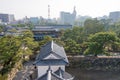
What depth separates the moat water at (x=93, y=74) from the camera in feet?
65.3

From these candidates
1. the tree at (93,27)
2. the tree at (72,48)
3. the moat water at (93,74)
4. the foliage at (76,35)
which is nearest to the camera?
the moat water at (93,74)

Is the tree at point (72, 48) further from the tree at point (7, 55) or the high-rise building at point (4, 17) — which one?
the high-rise building at point (4, 17)

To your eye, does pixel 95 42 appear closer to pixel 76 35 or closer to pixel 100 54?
pixel 100 54

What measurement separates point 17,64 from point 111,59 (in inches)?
460

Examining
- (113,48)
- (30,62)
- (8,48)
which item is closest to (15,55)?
(8,48)

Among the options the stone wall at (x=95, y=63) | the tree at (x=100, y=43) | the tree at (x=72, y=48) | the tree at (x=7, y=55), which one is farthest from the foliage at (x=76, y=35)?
the tree at (x=7, y=55)

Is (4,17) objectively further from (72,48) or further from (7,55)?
(7,55)

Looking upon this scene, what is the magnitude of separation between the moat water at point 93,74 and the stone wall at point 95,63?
1.23m

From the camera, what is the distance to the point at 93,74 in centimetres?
2122

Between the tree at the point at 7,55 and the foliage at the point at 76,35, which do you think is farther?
the foliage at the point at 76,35

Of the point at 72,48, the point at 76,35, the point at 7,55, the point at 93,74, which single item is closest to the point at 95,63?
the point at 93,74

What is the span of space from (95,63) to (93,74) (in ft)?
10.4

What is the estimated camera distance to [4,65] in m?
20.1

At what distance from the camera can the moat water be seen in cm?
1991
